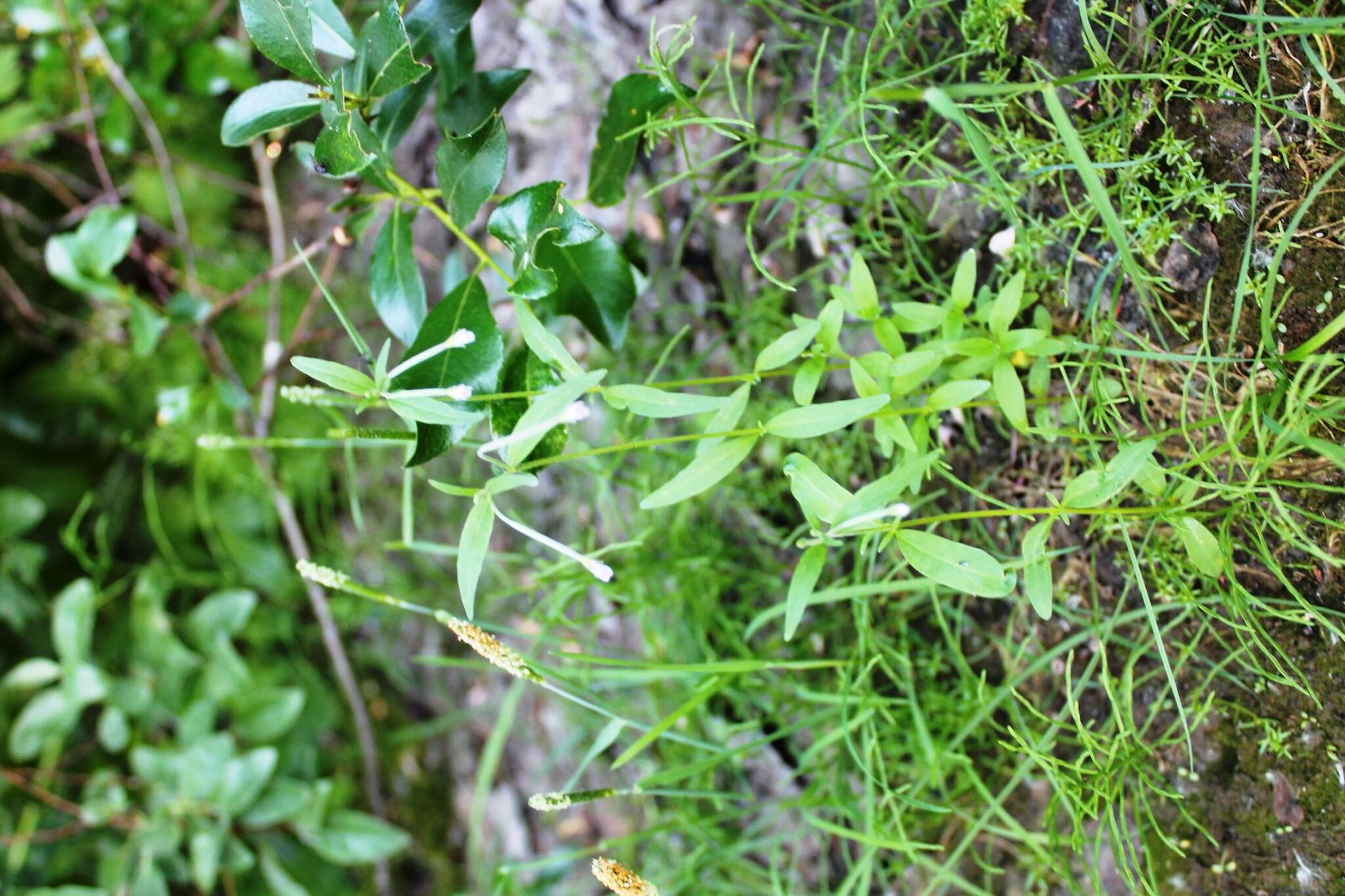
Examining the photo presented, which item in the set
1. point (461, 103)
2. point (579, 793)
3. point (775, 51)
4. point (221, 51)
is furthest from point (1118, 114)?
point (221, 51)

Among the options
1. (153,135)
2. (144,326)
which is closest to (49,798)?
(144,326)

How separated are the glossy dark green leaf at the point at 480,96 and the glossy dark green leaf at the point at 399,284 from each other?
111 millimetres

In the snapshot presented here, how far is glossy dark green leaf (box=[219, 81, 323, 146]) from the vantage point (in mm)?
721

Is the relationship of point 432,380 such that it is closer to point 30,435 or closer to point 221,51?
point 221,51

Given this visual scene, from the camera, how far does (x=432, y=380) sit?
658 millimetres

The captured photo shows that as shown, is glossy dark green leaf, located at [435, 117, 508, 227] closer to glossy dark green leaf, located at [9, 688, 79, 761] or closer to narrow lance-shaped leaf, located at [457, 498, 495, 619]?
narrow lance-shaped leaf, located at [457, 498, 495, 619]

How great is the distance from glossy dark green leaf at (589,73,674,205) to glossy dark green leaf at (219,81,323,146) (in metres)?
0.25

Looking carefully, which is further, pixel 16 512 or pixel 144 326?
pixel 16 512

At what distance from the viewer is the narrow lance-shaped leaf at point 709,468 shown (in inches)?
23.6

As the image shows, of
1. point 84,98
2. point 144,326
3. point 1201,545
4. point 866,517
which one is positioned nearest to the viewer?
point 866,517

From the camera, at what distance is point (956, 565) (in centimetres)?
58

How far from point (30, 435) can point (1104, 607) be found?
173 cm

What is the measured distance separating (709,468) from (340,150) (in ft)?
1.21

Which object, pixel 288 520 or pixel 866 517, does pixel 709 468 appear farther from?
pixel 288 520
